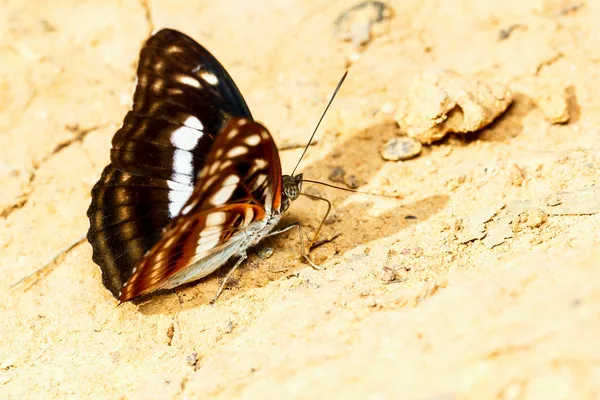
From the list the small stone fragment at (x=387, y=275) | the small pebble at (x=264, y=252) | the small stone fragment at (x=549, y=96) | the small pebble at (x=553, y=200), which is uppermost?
the small stone fragment at (x=549, y=96)

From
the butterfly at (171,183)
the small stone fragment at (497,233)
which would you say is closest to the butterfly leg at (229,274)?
the butterfly at (171,183)

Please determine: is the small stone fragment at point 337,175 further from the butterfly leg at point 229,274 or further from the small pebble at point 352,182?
the butterfly leg at point 229,274

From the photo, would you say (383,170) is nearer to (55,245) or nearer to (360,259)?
(360,259)

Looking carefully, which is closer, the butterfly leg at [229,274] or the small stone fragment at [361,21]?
the butterfly leg at [229,274]

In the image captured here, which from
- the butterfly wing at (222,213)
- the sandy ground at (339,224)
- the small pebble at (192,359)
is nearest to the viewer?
the sandy ground at (339,224)

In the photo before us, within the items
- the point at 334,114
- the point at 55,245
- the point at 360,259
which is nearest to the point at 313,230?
the point at 360,259

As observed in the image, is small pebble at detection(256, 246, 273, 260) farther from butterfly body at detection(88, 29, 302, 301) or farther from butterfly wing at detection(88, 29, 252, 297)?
butterfly wing at detection(88, 29, 252, 297)

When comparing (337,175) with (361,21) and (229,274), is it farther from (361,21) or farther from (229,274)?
(361,21)

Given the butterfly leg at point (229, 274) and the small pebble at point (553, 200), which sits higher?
the small pebble at point (553, 200)

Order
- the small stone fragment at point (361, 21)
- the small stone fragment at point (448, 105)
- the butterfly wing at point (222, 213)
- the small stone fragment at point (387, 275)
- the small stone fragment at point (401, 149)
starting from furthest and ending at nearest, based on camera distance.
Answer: the small stone fragment at point (361, 21) → the small stone fragment at point (401, 149) → the small stone fragment at point (448, 105) → the small stone fragment at point (387, 275) → the butterfly wing at point (222, 213)
